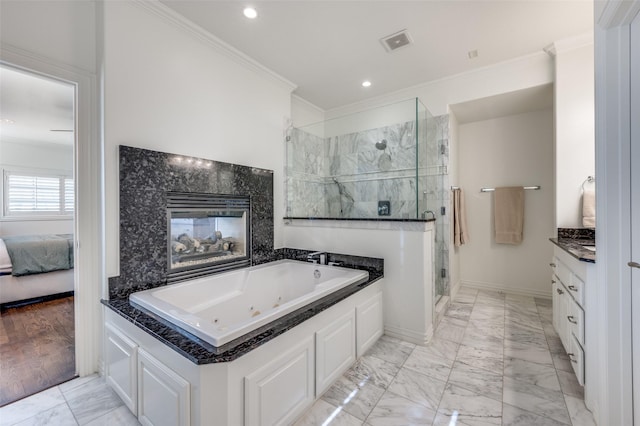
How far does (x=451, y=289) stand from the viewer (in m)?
3.39

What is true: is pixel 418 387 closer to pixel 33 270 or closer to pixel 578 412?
pixel 578 412

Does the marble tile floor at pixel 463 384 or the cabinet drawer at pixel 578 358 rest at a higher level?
the cabinet drawer at pixel 578 358

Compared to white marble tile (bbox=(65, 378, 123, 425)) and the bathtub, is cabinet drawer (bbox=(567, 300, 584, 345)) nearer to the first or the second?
the bathtub

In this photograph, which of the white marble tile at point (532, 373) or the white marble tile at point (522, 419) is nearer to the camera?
the white marble tile at point (522, 419)

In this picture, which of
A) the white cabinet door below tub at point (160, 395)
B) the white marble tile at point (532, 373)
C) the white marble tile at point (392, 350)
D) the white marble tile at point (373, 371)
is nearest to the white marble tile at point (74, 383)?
the white cabinet door below tub at point (160, 395)

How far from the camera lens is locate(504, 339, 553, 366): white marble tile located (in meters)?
2.04

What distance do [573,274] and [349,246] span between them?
1675 millimetres

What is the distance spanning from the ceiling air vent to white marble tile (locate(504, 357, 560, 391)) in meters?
2.86

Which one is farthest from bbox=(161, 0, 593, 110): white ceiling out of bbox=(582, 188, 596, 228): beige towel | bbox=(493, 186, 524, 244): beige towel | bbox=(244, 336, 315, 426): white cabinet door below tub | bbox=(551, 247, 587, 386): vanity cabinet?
bbox=(244, 336, 315, 426): white cabinet door below tub

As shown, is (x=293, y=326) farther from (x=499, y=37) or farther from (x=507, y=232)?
(x=507, y=232)

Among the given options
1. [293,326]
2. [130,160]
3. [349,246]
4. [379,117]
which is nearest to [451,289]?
[349,246]

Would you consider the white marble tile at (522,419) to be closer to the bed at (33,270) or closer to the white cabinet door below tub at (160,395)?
the white cabinet door below tub at (160,395)

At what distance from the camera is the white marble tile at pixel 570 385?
1657 mm

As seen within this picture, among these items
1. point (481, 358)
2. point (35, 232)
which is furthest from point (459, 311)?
point (35, 232)
